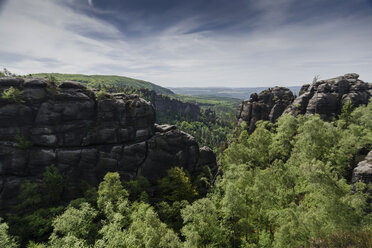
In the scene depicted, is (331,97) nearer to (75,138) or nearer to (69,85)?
(75,138)

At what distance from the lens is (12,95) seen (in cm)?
4753

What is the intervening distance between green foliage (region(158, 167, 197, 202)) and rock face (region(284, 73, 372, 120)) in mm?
54770

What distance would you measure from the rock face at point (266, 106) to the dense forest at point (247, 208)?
1286 inches

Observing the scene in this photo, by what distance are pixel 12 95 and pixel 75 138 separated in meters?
20.0

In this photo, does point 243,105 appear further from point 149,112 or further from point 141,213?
point 141,213

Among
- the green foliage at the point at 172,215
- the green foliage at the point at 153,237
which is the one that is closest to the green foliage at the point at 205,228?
the green foliage at the point at 153,237

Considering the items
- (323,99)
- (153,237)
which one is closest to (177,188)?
(153,237)

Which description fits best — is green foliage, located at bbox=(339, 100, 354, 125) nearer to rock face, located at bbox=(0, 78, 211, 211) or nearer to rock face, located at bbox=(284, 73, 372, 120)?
rock face, located at bbox=(284, 73, 372, 120)

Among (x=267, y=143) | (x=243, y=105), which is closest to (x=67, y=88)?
(x=267, y=143)

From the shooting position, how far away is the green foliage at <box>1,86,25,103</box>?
4690 centimetres

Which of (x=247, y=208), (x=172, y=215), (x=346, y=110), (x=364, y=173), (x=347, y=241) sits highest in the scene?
(x=346, y=110)

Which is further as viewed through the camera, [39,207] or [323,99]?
[323,99]

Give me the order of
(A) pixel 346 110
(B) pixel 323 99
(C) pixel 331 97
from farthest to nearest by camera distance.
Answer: (C) pixel 331 97 < (B) pixel 323 99 < (A) pixel 346 110

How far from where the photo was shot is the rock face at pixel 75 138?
4675 centimetres
